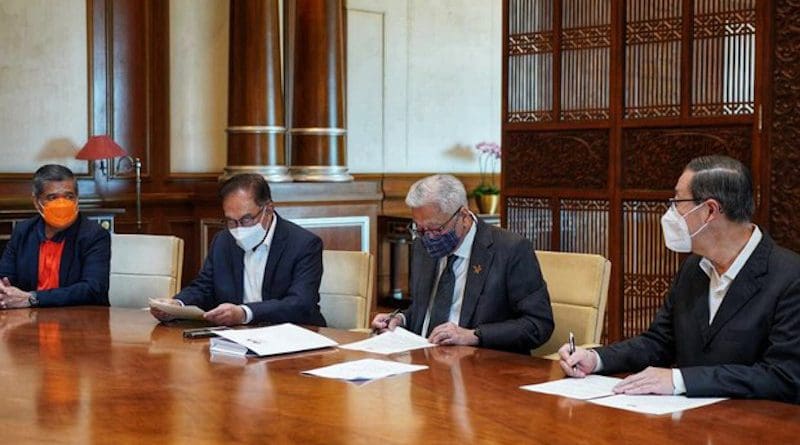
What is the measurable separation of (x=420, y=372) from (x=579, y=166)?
273 cm

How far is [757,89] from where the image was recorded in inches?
190

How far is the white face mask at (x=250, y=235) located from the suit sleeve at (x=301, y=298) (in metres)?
0.16

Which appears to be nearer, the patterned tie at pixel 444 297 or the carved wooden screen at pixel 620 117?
the patterned tie at pixel 444 297

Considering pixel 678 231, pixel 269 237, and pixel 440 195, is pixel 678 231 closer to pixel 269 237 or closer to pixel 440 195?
pixel 440 195

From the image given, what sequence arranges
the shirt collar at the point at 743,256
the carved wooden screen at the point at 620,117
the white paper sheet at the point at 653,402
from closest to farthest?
1. the white paper sheet at the point at 653,402
2. the shirt collar at the point at 743,256
3. the carved wooden screen at the point at 620,117

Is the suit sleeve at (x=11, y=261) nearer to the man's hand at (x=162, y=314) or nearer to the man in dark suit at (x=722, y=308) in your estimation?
the man's hand at (x=162, y=314)

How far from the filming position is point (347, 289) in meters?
4.55

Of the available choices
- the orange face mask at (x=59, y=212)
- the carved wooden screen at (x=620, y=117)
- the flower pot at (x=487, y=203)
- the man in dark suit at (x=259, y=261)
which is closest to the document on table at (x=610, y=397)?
the man in dark suit at (x=259, y=261)

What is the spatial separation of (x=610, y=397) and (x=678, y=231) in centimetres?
53

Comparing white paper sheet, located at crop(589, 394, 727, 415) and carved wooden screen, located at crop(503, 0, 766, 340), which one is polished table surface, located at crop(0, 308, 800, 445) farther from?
carved wooden screen, located at crop(503, 0, 766, 340)

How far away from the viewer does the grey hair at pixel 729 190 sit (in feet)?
9.75

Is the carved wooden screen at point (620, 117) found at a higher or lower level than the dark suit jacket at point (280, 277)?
higher

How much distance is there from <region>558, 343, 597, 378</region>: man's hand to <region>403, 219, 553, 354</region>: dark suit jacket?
2.06 ft

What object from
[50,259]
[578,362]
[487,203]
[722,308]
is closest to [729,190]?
[722,308]
